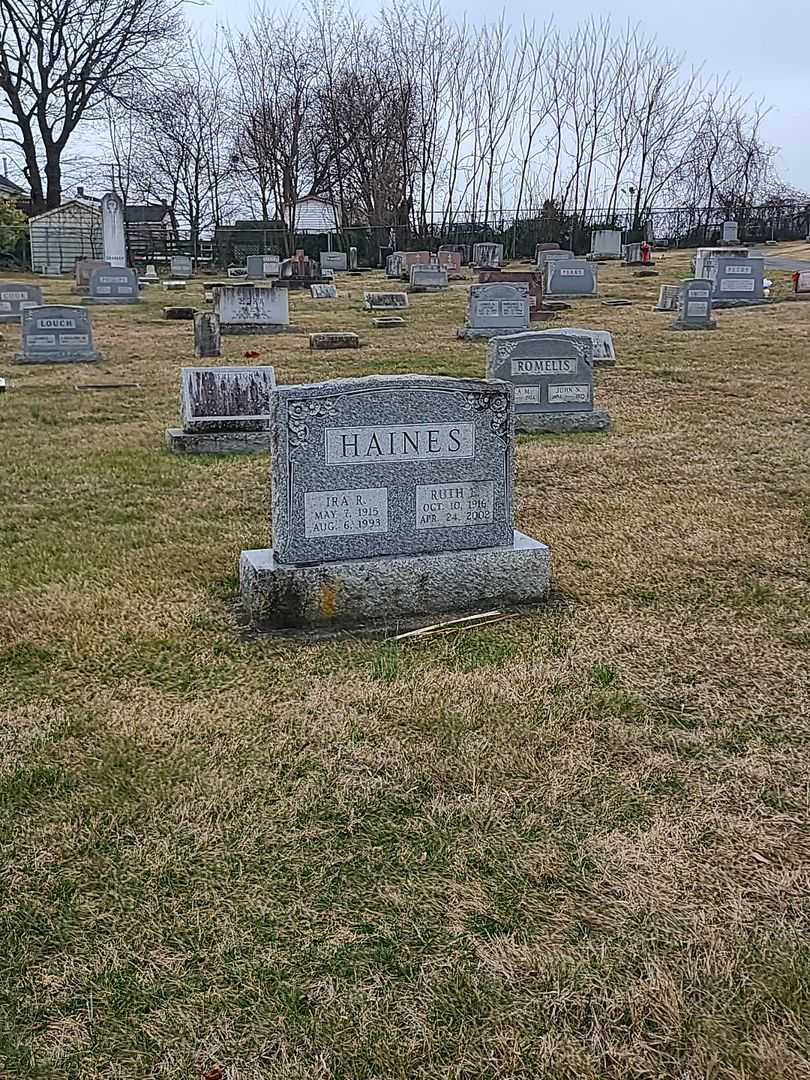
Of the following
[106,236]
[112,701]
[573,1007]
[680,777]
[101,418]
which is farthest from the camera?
[106,236]

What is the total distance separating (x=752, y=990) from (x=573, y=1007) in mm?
411

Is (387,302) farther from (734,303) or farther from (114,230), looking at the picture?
(114,230)

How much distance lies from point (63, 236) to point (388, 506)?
3730 cm

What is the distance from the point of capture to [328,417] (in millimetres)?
4188

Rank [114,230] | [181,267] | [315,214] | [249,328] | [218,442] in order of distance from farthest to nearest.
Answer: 1. [315,214]
2. [181,267]
3. [114,230]
4. [249,328]
5. [218,442]

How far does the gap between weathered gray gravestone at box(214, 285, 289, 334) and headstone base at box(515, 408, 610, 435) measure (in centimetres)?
901

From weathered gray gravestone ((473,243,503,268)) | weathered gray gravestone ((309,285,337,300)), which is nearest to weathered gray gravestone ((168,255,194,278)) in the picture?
weathered gray gravestone ((473,243,503,268))

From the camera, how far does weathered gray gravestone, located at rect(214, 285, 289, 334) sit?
16875 millimetres

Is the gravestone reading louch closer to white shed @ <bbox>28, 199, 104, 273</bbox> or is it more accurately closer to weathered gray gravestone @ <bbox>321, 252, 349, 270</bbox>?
weathered gray gravestone @ <bbox>321, 252, 349, 270</bbox>

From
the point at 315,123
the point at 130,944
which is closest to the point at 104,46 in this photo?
the point at 315,123

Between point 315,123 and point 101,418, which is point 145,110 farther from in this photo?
point 101,418

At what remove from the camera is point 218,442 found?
8.07 meters

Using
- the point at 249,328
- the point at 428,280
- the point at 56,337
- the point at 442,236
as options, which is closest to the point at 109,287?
the point at 249,328

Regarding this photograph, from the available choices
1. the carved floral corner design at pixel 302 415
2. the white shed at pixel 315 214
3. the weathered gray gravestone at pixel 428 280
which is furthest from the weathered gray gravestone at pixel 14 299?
the white shed at pixel 315 214
